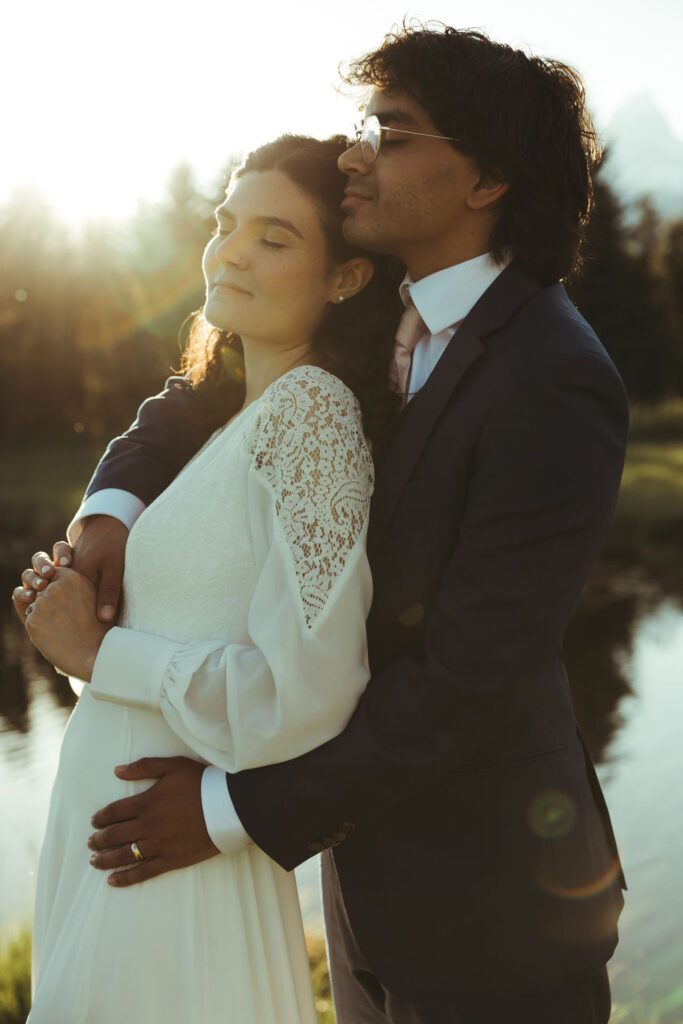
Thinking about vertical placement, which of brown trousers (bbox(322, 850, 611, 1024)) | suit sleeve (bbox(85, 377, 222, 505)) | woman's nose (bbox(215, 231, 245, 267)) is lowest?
brown trousers (bbox(322, 850, 611, 1024))

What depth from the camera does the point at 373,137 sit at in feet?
6.63

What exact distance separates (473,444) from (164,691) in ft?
2.39

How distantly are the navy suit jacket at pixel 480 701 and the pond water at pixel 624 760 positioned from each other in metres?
1.81

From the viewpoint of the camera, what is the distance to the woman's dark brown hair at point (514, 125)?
196 centimetres

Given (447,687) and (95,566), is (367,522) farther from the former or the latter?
(95,566)

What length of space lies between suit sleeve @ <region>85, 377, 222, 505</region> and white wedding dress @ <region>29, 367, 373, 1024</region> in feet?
1.41

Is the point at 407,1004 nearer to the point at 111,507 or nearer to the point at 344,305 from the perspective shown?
the point at 111,507

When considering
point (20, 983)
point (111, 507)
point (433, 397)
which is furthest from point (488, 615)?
point (20, 983)

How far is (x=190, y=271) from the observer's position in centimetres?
2872

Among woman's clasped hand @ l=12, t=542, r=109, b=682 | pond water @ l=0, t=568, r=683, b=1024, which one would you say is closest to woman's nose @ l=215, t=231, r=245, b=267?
woman's clasped hand @ l=12, t=542, r=109, b=682

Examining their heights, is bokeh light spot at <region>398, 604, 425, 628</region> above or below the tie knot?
below

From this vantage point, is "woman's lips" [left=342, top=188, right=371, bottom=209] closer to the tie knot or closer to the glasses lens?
the glasses lens

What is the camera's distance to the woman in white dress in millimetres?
1586

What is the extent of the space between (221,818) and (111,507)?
0.81 m
